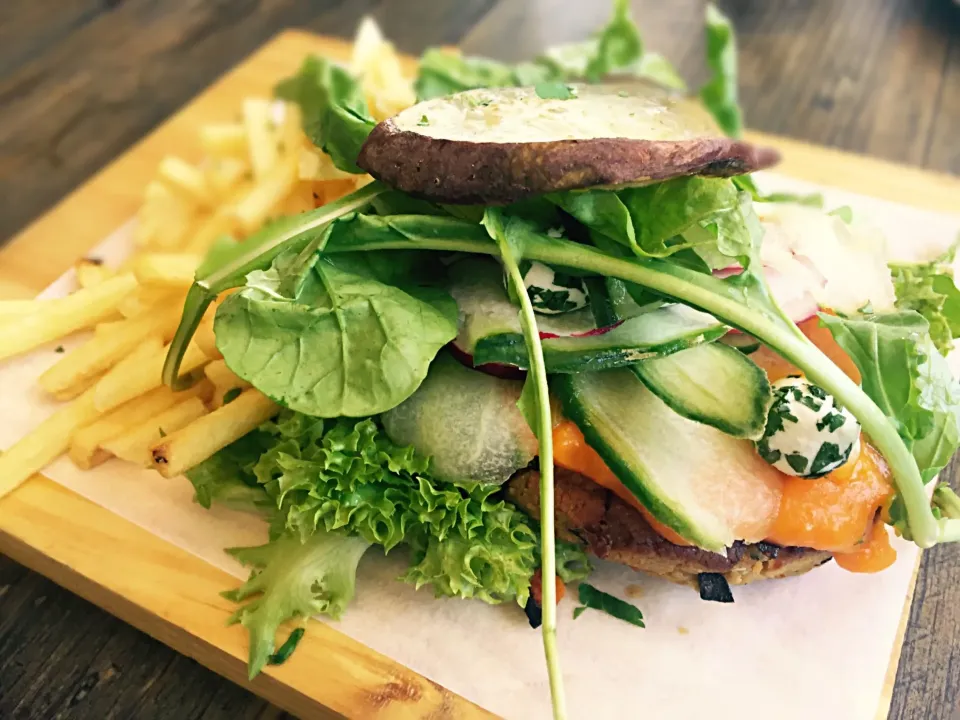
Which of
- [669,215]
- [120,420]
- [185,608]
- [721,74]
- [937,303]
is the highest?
[669,215]

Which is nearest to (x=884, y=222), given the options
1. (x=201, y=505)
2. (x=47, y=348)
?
(x=201, y=505)

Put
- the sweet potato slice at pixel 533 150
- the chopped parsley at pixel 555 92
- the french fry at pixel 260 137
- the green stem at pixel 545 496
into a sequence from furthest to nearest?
1. the french fry at pixel 260 137
2. the chopped parsley at pixel 555 92
3. the sweet potato slice at pixel 533 150
4. the green stem at pixel 545 496

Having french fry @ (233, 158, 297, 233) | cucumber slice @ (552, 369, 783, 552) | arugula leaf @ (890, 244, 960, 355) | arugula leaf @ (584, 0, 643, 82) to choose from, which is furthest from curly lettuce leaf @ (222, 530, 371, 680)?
arugula leaf @ (584, 0, 643, 82)

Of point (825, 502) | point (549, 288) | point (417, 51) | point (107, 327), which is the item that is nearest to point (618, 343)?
point (549, 288)

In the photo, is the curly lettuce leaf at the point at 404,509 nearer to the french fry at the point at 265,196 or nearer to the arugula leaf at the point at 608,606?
the arugula leaf at the point at 608,606

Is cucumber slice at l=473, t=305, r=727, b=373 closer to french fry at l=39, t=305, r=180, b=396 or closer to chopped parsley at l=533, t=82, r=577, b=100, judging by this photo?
chopped parsley at l=533, t=82, r=577, b=100

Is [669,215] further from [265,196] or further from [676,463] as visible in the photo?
[265,196]

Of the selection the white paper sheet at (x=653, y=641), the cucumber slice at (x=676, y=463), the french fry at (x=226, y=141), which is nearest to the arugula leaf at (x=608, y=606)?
the white paper sheet at (x=653, y=641)
